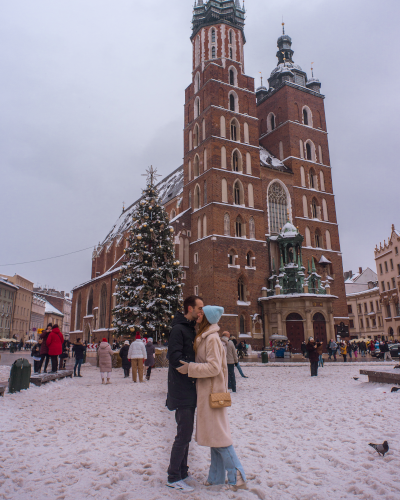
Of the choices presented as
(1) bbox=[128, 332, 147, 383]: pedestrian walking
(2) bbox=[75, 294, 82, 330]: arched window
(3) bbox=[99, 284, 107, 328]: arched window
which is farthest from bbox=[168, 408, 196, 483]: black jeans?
(2) bbox=[75, 294, 82, 330]: arched window

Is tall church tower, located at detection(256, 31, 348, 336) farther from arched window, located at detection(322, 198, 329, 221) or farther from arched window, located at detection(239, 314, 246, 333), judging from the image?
arched window, located at detection(239, 314, 246, 333)

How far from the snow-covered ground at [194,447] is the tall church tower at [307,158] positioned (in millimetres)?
26716

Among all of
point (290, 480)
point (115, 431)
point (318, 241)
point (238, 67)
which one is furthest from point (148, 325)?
point (238, 67)

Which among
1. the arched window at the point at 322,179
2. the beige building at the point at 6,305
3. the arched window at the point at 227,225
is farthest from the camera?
the beige building at the point at 6,305

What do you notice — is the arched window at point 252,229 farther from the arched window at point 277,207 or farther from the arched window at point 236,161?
the arched window at point 236,161

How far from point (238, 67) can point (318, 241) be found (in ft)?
60.4

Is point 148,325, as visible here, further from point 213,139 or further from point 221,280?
point 213,139

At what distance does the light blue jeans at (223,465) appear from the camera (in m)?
3.67

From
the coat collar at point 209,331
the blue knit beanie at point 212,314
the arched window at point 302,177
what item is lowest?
the coat collar at point 209,331

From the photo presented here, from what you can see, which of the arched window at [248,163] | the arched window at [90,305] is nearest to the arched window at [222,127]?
the arched window at [248,163]

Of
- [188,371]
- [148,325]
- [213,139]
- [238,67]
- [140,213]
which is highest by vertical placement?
[238,67]

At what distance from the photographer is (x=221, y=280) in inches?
1173

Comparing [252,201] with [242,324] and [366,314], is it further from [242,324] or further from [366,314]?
[366,314]

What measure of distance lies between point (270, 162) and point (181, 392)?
117ft
